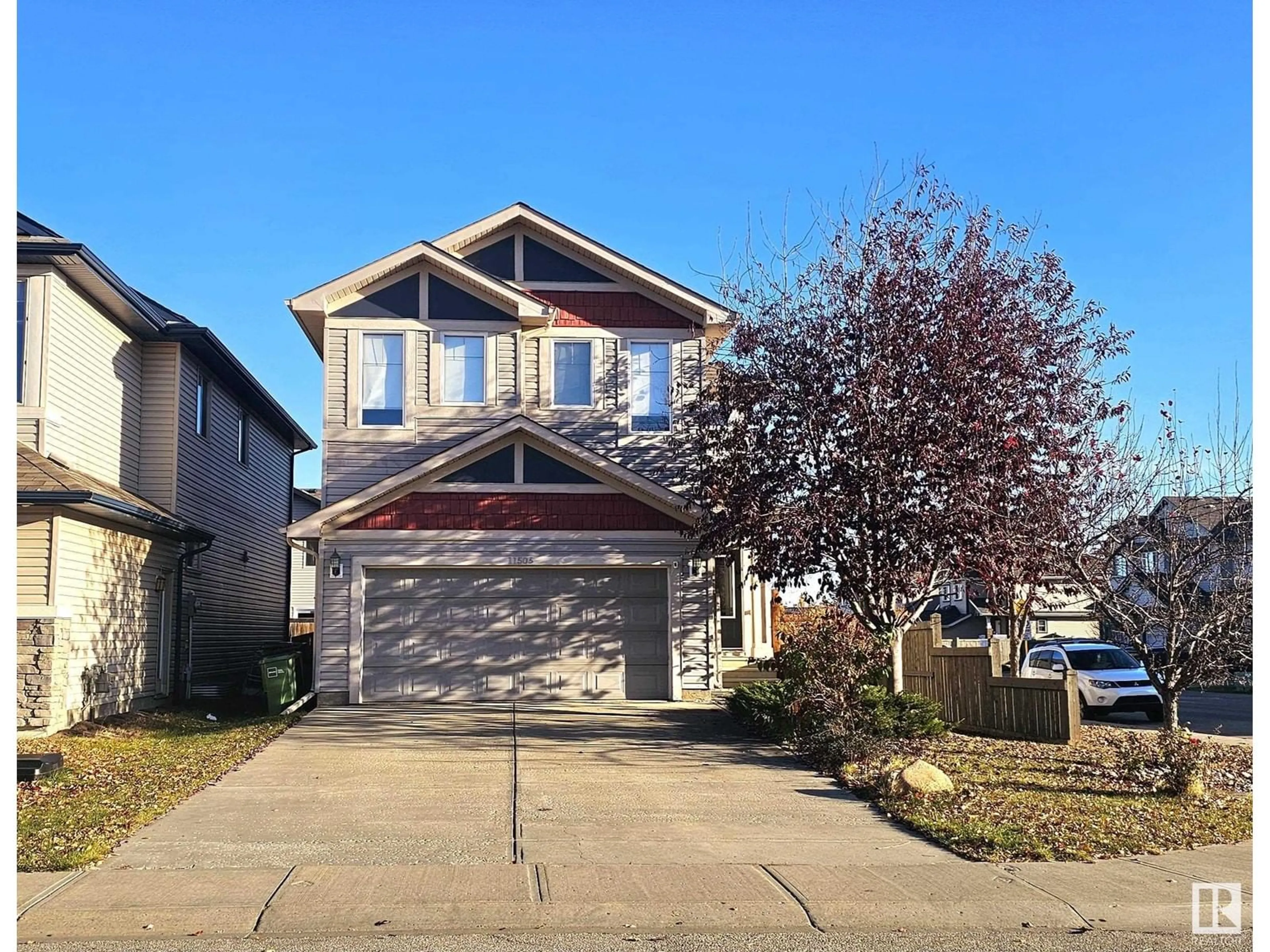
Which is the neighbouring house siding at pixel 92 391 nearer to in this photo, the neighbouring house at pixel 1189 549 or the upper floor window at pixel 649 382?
the upper floor window at pixel 649 382

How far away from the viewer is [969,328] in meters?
15.0

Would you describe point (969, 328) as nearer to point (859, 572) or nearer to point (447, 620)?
point (859, 572)

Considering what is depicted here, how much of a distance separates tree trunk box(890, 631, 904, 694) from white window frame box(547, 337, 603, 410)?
22.2 ft

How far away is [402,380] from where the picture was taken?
20.0 meters

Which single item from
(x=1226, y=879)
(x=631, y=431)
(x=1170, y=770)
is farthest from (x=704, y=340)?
(x=1226, y=879)

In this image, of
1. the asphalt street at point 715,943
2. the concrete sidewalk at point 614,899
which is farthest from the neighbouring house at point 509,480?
the asphalt street at point 715,943

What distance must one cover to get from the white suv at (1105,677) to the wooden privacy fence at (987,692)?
13.0ft

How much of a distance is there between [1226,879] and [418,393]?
567 inches

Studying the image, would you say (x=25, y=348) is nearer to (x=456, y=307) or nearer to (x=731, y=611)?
(x=456, y=307)

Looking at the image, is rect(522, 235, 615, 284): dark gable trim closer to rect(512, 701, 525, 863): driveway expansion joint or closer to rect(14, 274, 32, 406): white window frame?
rect(14, 274, 32, 406): white window frame

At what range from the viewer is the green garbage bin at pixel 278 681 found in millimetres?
19859

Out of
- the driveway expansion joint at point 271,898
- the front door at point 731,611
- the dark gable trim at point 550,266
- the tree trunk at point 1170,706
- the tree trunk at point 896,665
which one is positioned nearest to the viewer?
the driveway expansion joint at point 271,898

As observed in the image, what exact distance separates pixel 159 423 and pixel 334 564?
4.46 meters

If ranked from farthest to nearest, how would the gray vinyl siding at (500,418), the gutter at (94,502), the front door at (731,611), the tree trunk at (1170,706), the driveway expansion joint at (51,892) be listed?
the front door at (731,611), the gray vinyl siding at (500,418), the gutter at (94,502), the tree trunk at (1170,706), the driveway expansion joint at (51,892)
